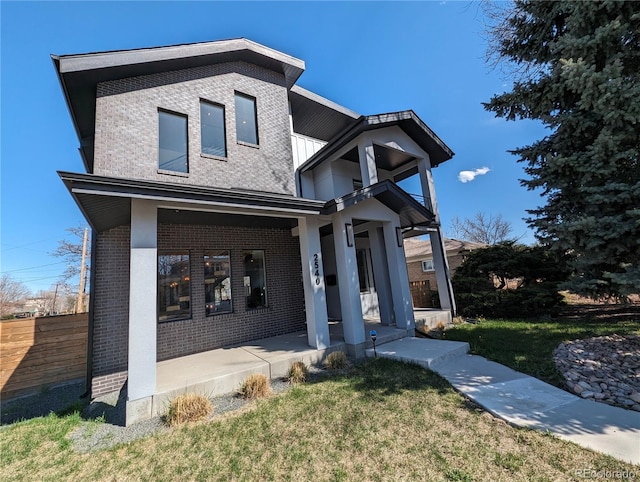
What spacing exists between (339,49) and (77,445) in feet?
42.8

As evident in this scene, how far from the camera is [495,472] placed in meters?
2.83

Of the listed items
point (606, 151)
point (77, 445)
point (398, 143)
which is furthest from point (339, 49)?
point (77, 445)

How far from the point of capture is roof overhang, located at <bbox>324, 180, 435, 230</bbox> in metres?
7.09

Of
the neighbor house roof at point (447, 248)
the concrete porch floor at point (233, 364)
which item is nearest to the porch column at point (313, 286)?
the concrete porch floor at point (233, 364)

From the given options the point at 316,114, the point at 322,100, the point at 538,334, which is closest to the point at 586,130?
the point at 538,334

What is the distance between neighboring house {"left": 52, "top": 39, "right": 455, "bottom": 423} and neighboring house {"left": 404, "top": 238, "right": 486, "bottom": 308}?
4.87 metres

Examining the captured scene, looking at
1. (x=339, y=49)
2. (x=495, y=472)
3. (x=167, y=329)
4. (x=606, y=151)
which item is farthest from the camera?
(x=339, y=49)

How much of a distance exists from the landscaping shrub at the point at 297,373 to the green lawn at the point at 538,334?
14.1 ft

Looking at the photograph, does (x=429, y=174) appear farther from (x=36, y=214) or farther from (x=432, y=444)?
(x=36, y=214)

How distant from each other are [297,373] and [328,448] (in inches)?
93.3

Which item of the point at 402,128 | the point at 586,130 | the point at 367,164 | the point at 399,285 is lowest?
the point at 399,285

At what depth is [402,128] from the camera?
1101 centimetres

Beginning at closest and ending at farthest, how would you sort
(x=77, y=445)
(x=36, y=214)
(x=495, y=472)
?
(x=495, y=472), (x=77, y=445), (x=36, y=214)

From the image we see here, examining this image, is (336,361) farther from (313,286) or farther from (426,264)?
(426,264)
